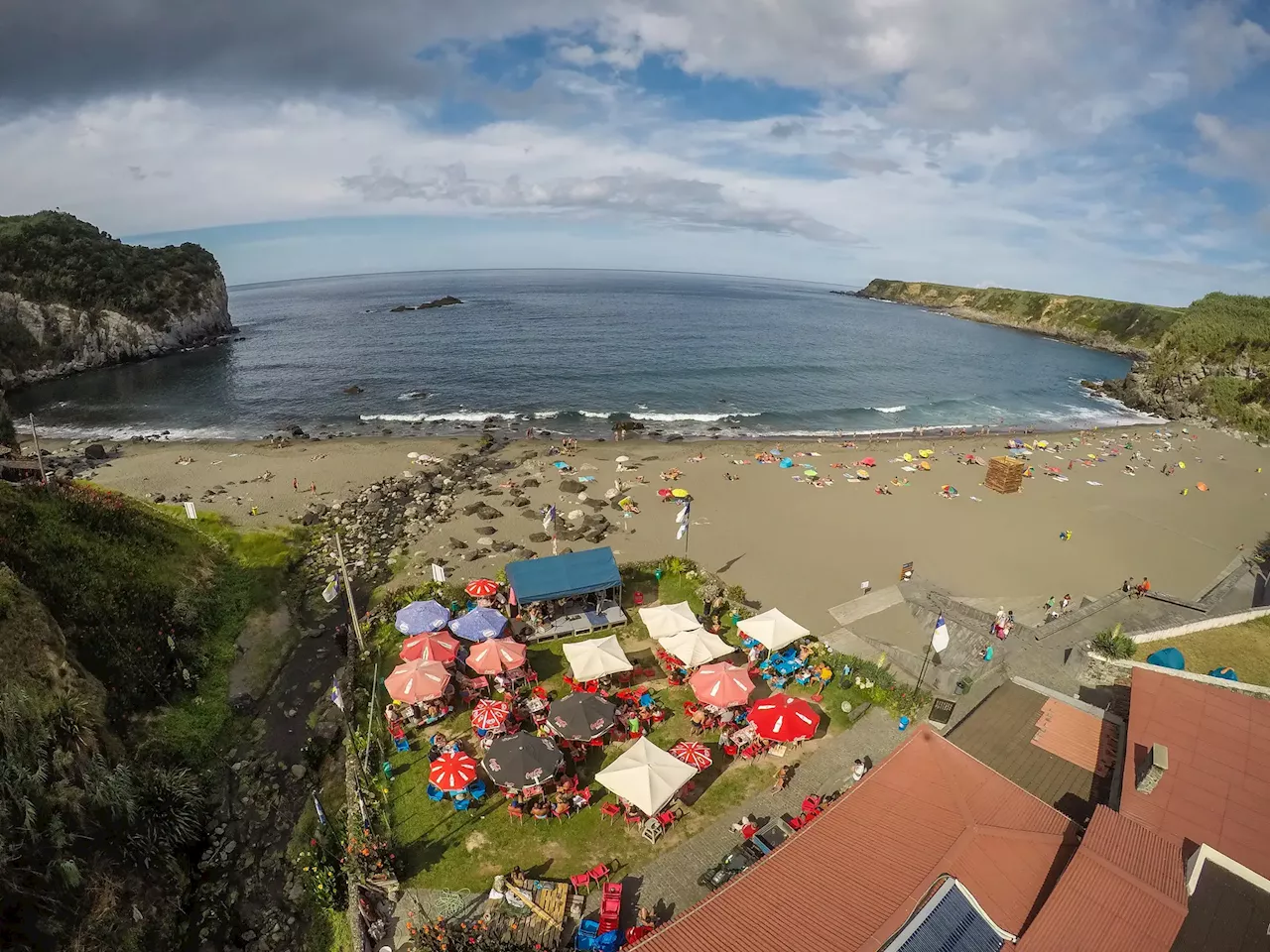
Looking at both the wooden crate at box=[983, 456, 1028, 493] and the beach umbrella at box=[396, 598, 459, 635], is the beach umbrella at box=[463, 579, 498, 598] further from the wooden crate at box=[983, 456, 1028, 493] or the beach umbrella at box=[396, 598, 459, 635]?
the wooden crate at box=[983, 456, 1028, 493]

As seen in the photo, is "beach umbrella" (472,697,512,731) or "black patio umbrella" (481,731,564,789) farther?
"beach umbrella" (472,697,512,731)

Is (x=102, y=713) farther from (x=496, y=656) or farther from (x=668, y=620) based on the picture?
(x=668, y=620)

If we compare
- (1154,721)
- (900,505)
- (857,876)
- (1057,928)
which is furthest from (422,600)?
(900,505)

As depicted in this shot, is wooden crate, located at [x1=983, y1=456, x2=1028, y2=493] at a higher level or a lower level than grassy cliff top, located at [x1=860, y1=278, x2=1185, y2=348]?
lower

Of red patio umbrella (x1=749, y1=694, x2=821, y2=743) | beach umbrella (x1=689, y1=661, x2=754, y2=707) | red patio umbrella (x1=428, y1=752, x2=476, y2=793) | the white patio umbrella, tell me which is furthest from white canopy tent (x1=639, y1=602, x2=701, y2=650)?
red patio umbrella (x1=428, y1=752, x2=476, y2=793)

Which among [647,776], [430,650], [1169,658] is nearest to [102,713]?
[430,650]

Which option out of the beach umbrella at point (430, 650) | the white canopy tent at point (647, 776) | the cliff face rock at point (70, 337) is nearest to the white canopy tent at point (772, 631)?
the white canopy tent at point (647, 776)

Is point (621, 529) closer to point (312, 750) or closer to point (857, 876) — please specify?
point (312, 750)
